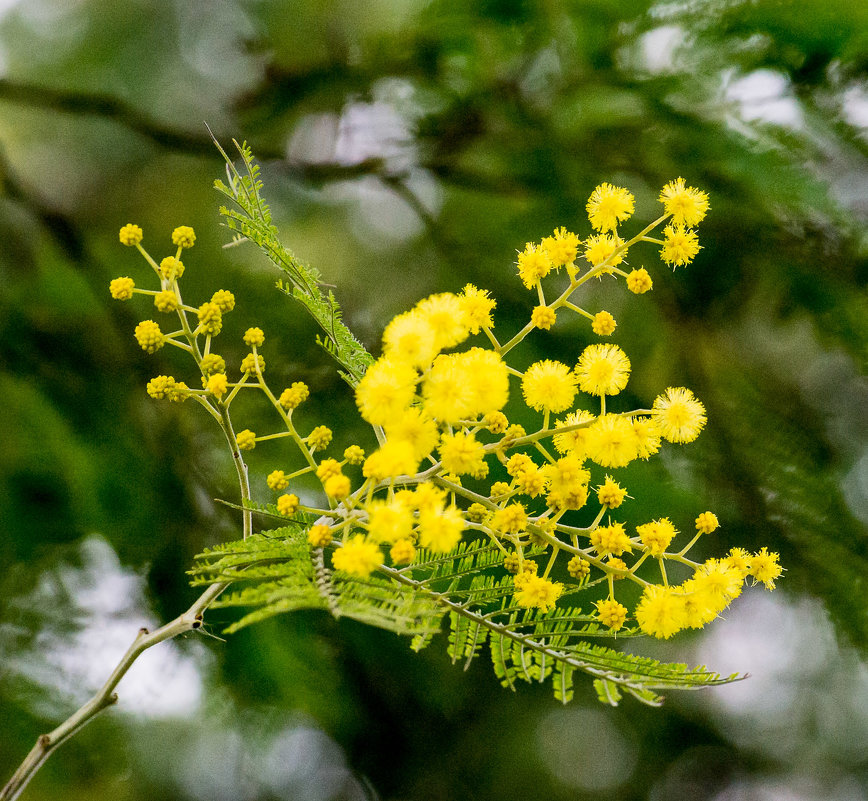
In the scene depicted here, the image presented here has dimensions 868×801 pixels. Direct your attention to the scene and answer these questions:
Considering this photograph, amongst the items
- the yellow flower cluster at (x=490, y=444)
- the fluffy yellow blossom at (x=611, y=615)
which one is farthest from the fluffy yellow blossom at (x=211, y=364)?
the fluffy yellow blossom at (x=611, y=615)

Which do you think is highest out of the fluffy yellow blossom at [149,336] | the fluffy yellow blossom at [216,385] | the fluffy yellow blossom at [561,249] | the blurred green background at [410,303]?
the fluffy yellow blossom at [561,249]

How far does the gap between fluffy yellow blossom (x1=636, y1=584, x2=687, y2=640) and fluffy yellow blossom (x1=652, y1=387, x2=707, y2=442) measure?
0.11 meters

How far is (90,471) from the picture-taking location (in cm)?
101

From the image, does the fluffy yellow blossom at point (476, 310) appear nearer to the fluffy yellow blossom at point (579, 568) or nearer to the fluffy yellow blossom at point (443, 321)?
the fluffy yellow blossom at point (443, 321)

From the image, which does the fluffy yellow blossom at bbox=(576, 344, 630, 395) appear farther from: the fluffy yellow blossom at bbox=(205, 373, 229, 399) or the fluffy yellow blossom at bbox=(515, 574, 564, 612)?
the fluffy yellow blossom at bbox=(205, 373, 229, 399)

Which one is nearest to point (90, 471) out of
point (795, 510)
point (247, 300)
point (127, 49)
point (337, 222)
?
point (247, 300)

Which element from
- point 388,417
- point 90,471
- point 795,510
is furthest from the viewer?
point 795,510

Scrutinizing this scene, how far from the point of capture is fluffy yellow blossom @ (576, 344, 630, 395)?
504mm

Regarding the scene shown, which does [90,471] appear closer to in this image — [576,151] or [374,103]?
[374,103]

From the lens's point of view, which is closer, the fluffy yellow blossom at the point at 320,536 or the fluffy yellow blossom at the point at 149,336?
the fluffy yellow blossom at the point at 320,536

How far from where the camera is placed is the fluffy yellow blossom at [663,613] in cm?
50

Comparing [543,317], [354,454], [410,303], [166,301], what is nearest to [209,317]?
[166,301]

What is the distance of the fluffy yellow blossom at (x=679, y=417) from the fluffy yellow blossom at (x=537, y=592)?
14cm

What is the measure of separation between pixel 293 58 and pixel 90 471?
0.76 m
